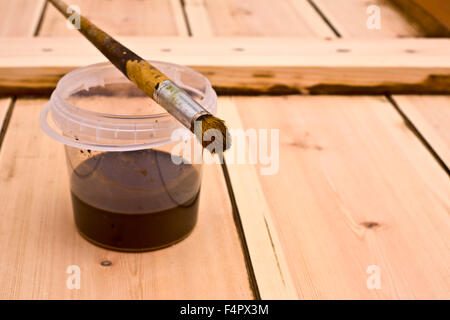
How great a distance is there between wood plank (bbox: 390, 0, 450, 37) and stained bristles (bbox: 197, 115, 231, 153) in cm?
115

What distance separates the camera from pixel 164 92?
0.60 meters

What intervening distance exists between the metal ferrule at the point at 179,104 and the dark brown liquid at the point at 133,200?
156mm

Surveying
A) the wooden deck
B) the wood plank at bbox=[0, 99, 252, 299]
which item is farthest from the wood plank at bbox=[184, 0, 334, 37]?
the wood plank at bbox=[0, 99, 252, 299]

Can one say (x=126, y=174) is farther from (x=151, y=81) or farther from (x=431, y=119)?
(x=431, y=119)

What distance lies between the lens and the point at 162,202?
2.39 ft

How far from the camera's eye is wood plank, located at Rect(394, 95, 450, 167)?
1.02m

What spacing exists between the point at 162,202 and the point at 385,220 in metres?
0.32

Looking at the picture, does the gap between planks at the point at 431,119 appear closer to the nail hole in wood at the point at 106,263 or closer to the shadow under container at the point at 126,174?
the shadow under container at the point at 126,174

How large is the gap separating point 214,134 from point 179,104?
0.18 ft

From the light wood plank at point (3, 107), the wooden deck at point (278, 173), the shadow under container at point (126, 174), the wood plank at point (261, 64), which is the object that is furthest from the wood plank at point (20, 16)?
the shadow under container at point (126, 174)

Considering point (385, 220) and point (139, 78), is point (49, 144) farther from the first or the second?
point (385, 220)

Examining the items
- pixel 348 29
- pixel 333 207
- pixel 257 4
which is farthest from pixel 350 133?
pixel 257 4

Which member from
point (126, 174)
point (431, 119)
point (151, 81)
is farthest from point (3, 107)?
point (431, 119)

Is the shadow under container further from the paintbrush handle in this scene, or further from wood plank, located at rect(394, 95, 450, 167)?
wood plank, located at rect(394, 95, 450, 167)
